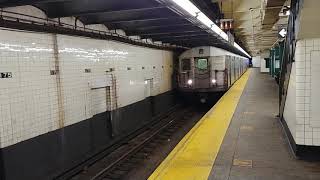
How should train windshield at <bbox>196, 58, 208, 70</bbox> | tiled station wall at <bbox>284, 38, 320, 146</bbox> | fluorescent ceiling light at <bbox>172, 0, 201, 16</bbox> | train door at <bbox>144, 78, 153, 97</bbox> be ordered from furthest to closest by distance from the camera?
train windshield at <bbox>196, 58, 208, 70</bbox> < train door at <bbox>144, 78, 153, 97</bbox> < fluorescent ceiling light at <bbox>172, 0, 201, 16</bbox> < tiled station wall at <bbox>284, 38, 320, 146</bbox>

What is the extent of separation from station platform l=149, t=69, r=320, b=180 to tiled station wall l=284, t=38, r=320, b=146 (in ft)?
1.24

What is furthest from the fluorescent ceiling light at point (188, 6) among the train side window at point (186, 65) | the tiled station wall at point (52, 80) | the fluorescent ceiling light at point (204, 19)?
the train side window at point (186, 65)

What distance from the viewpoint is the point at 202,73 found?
588 inches

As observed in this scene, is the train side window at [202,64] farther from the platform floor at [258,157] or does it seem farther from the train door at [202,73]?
the platform floor at [258,157]

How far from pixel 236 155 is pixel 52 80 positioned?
3889 mm

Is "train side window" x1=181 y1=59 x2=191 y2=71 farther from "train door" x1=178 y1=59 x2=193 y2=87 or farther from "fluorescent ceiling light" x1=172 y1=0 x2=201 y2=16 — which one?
"fluorescent ceiling light" x1=172 y1=0 x2=201 y2=16

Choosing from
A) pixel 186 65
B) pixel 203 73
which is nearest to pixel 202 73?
pixel 203 73

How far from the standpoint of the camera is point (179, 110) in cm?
1518

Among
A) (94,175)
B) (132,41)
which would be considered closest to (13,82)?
(94,175)

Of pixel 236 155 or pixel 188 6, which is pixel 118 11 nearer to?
pixel 188 6

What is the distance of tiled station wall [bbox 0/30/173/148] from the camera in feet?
16.3

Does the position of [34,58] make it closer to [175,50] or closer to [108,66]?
[108,66]

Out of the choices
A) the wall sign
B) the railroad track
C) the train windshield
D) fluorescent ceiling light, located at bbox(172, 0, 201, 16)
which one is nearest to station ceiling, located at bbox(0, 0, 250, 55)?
fluorescent ceiling light, located at bbox(172, 0, 201, 16)

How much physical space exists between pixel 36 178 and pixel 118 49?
4.72 m
